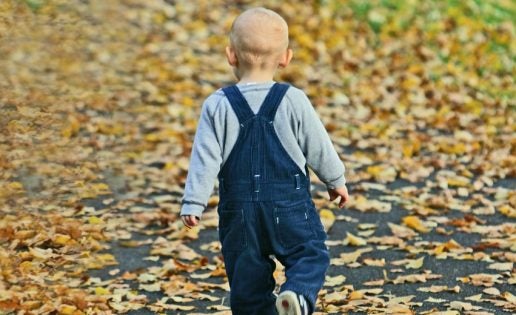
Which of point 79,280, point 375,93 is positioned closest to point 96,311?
point 79,280

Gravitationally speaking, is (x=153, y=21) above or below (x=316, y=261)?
above

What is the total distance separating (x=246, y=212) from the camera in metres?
4.00

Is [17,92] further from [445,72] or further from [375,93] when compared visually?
[445,72]

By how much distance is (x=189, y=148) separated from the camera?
30.7ft

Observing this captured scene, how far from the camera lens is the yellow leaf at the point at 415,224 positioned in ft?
23.0

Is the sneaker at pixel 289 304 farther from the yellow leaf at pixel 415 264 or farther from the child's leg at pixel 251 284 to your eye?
the yellow leaf at pixel 415 264

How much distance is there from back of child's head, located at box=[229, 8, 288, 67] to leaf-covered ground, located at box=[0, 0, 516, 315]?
1825 millimetres

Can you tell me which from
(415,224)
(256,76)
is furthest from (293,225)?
(415,224)

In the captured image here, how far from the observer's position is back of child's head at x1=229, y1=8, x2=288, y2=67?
399 cm

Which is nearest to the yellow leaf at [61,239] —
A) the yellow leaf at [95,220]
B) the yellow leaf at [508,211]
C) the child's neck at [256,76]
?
the yellow leaf at [95,220]

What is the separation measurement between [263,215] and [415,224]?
3.26m

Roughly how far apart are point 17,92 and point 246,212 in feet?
21.4

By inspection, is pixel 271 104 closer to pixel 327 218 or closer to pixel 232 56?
pixel 232 56

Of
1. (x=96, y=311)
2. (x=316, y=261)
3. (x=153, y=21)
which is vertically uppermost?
(x=153, y=21)
